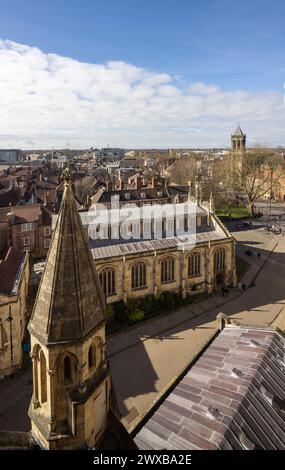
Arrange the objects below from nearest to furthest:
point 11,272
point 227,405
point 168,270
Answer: point 227,405, point 11,272, point 168,270

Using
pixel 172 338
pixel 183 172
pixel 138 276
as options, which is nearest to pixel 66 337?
pixel 172 338

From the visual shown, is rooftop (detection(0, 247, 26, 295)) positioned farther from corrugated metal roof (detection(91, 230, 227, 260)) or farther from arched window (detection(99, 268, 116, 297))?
arched window (detection(99, 268, 116, 297))

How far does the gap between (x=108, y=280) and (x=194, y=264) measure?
29.6 feet

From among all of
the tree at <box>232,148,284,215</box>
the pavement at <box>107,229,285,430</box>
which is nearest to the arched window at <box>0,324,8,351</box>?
the pavement at <box>107,229,285,430</box>

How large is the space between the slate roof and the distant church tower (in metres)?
103

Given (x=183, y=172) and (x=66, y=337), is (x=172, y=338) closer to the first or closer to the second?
(x=66, y=337)

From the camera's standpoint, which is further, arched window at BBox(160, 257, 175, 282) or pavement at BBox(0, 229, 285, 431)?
arched window at BBox(160, 257, 175, 282)

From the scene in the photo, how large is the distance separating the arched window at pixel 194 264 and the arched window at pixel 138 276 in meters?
4.97

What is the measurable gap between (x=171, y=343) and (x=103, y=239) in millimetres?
11168

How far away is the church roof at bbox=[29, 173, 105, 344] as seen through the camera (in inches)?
305

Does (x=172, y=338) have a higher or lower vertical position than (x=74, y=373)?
lower

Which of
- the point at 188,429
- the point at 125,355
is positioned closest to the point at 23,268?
the point at 125,355

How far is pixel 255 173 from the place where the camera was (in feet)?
241
